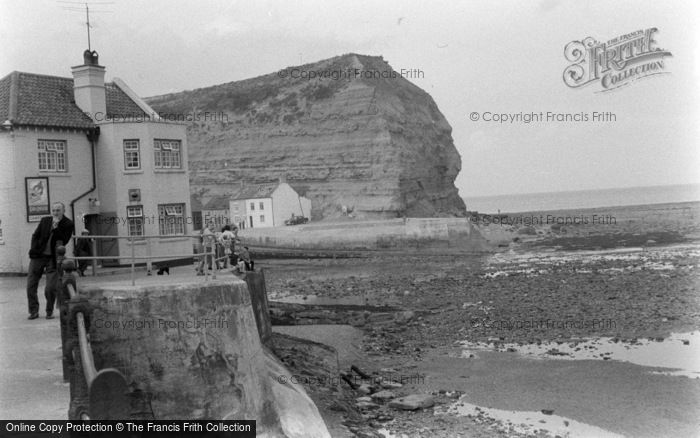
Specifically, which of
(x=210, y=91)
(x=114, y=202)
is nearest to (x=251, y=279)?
(x=114, y=202)

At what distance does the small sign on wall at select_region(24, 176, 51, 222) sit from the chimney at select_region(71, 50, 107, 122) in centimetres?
370

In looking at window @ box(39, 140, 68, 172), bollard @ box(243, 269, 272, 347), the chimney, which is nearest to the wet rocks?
bollard @ box(243, 269, 272, 347)

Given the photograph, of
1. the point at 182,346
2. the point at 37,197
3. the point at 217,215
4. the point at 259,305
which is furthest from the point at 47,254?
the point at 217,215

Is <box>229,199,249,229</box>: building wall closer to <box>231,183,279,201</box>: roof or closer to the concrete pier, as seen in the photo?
<box>231,183,279,201</box>: roof

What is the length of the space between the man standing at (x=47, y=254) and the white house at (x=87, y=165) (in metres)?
11.1

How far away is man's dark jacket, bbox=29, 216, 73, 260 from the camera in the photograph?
13453 mm

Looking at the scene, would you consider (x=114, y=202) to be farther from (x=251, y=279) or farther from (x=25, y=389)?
(x=25, y=389)

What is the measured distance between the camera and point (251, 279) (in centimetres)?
1727

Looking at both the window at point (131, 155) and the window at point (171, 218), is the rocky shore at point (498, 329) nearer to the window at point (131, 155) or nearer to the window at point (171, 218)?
the window at point (171, 218)

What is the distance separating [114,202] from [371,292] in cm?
1530

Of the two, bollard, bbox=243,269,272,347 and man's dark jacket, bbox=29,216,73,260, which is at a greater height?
man's dark jacket, bbox=29,216,73,260

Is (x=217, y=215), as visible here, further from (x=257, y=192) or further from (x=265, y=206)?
(x=265, y=206)

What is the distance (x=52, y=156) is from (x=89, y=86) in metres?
3.56

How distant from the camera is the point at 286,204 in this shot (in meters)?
81.4
